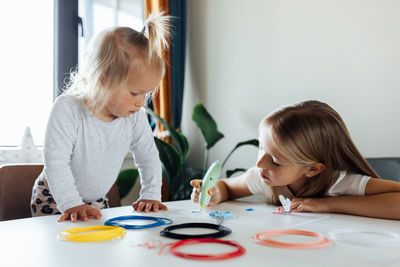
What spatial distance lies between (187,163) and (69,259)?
2455 millimetres

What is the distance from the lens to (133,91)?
119cm

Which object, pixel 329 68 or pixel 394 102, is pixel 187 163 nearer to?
pixel 329 68

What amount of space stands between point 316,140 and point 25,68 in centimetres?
206

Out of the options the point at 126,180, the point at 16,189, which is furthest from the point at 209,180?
the point at 126,180

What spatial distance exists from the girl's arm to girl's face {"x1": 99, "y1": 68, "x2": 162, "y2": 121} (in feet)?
1.83

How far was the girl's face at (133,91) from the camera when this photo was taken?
1.18 m

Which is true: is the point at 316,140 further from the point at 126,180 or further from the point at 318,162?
the point at 126,180

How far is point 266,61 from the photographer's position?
2.37m

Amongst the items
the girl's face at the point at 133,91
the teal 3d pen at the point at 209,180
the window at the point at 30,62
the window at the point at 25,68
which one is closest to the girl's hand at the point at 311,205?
the teal 3d pen at the point at 209,180

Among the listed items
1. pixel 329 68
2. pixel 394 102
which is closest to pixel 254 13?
pixel 329 68

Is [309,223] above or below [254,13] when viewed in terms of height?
below

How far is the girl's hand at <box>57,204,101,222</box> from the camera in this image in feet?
2.94

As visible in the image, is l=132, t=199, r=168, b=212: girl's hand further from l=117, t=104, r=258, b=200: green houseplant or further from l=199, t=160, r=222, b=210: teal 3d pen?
l=117, t=104, r=258, b=200: green houseplant

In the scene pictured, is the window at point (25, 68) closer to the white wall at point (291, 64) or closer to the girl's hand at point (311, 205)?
the white wall at point (291, 64)
